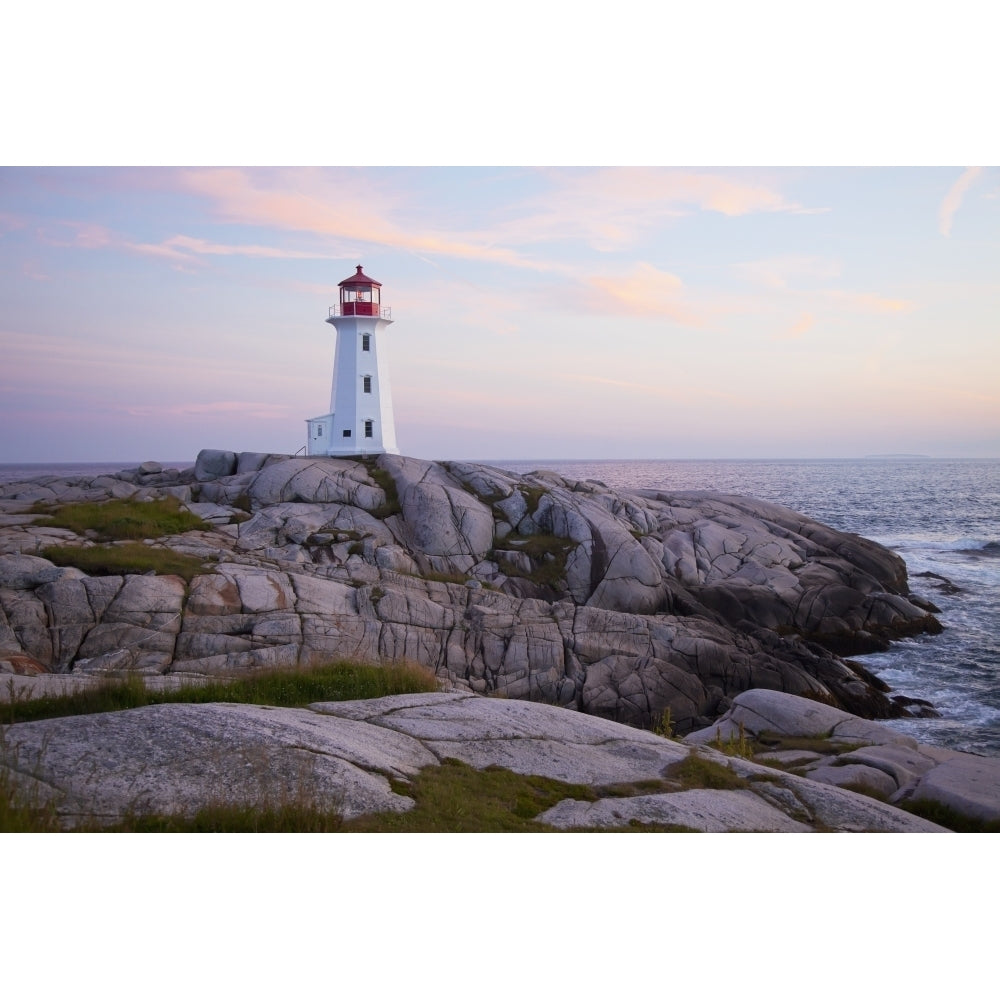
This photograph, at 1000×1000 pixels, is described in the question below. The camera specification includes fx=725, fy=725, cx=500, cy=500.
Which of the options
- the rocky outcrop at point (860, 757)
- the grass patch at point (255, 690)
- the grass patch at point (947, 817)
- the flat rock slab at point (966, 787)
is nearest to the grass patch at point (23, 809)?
the grass patch at point (255, 690)

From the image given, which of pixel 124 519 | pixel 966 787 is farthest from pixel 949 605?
pixel 124 519

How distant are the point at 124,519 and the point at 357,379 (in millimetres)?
17623

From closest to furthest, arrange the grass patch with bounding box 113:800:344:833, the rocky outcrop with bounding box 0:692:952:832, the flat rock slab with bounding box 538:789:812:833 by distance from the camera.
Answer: the grass patch with bounding box 113:800:344:833, the rocky outcrop with bounding box 0:692:952:832, the flat rock slab with bounding box 538:789:812:833

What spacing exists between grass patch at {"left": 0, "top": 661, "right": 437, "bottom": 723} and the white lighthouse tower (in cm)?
3077

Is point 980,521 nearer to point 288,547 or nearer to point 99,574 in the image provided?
point 288,547

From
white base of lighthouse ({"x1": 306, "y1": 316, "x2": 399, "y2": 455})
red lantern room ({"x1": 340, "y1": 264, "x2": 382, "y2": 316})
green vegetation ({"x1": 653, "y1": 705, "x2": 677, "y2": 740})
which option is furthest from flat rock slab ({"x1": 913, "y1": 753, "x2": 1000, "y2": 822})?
red lantern room ({"x1": 340, "y1": 264, "x2": 382, "y2": 316})

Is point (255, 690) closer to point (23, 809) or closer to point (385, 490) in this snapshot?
point (23, 809)

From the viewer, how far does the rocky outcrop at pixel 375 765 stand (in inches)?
280

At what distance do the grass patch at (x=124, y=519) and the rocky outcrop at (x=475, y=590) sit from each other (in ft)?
2.89

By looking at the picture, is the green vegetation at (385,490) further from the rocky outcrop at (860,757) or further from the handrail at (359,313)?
the rocky outcrop at (860,757)

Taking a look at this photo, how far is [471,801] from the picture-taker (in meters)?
7.72

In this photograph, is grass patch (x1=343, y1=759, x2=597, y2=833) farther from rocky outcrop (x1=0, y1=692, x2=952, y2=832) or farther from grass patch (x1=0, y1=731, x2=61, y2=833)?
grass patch (x1=0, y1=731, x2=61, y2=833)

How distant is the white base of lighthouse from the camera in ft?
137

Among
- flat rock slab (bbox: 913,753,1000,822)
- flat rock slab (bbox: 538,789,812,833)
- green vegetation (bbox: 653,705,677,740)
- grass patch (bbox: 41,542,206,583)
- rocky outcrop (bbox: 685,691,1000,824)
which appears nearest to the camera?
flat rock slab (bbox: 538,789,812,833)
